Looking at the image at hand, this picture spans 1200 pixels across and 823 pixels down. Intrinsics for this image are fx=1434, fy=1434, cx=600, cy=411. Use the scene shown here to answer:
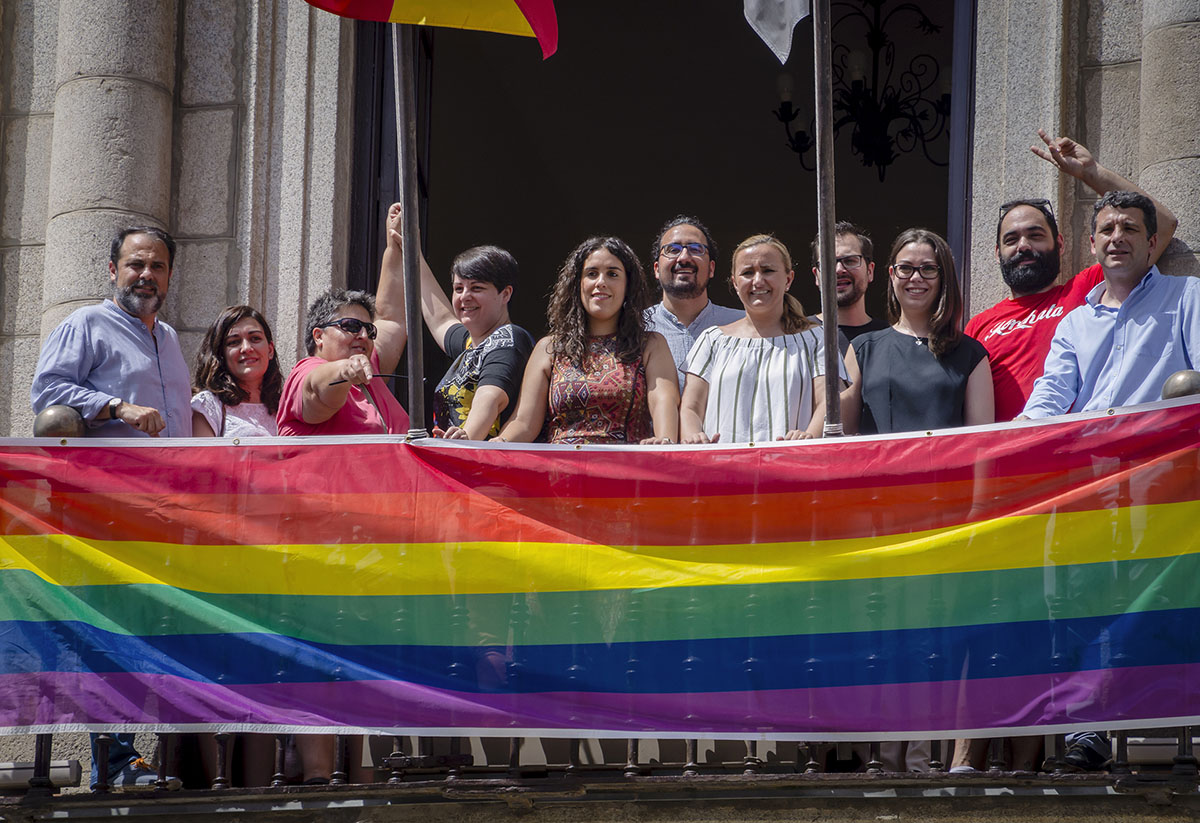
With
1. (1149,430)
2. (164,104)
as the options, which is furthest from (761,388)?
(164,104)

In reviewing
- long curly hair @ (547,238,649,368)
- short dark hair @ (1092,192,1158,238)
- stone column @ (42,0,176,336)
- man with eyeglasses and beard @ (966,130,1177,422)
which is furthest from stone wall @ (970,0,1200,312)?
stone column @ (42,0,176,336)

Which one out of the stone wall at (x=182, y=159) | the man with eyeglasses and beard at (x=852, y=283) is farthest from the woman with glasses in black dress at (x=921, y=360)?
the stone wall at (x=182, y=159)

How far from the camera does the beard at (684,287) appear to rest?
20.3 feet

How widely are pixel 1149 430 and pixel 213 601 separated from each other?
3115mm

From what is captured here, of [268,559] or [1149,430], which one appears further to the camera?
[268,559]

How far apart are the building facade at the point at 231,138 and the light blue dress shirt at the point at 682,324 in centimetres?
148

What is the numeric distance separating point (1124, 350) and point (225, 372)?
3.61 metres

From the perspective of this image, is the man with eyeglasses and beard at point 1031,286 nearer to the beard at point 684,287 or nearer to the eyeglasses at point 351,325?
the beard at point 684,287

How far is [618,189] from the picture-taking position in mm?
14703

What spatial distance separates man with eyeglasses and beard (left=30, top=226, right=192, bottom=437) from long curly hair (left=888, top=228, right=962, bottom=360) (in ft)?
9.76

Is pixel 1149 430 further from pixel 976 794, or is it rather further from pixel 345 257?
pixel 345 257

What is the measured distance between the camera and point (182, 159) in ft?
25.3

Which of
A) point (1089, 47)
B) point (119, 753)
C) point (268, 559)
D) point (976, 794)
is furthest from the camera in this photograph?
point (1089, 47)

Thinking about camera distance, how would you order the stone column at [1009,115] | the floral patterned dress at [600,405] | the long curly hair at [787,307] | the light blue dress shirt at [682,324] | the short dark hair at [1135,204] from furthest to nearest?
the stone column at [1009,115], the light blue dress shirt at [682,324], the long curly hair at [787,307], the short dark hair at [1135,204], the floral patterned dress at [600,405]
